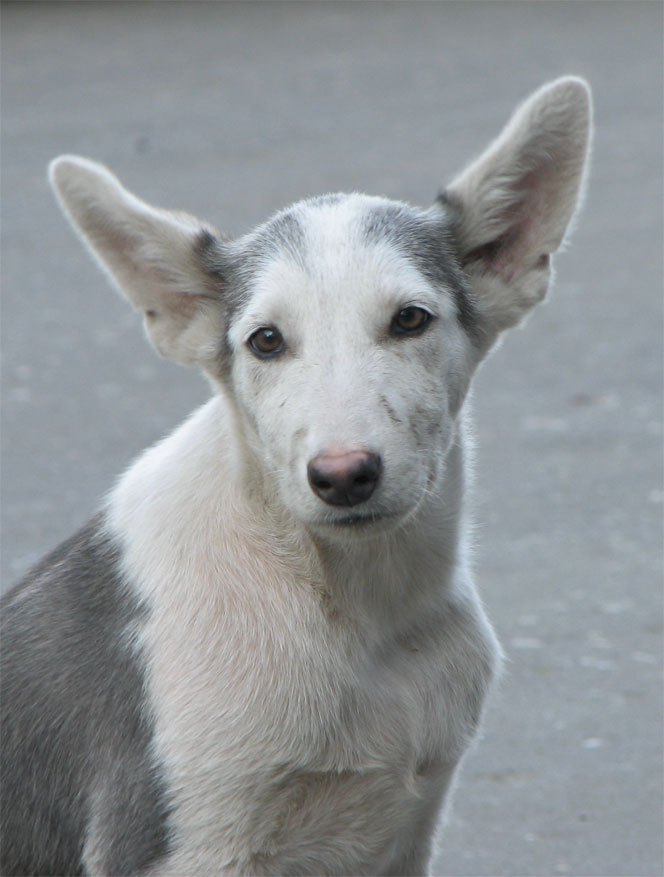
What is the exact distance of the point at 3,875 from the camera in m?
3.18

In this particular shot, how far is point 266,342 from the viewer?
3113mm

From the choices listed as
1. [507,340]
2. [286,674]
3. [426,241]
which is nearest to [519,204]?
[426,241]

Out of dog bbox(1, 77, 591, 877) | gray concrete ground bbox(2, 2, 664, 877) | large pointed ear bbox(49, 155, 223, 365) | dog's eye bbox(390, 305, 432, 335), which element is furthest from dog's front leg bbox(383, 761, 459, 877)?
large pointed ear bbox(49, 155, 223, 365)

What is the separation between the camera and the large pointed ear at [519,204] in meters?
3.24

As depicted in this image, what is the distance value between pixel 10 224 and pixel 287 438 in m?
6.93

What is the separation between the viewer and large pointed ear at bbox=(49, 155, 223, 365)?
10.6 feet

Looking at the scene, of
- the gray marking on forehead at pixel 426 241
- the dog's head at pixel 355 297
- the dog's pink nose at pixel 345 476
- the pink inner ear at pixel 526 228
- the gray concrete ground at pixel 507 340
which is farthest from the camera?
the gray concrete ground at pixel 507 340

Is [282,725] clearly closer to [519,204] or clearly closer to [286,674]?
[286,674]

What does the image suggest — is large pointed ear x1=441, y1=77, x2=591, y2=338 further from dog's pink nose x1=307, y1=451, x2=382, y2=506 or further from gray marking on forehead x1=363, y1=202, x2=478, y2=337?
dog's pink nose x1=307, y1=451, x2=382, y2=506

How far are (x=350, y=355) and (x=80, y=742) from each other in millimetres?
1001

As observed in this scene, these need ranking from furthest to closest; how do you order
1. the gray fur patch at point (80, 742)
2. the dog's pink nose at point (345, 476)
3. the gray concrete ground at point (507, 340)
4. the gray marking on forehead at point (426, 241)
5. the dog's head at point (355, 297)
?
the gray concrete ground at point (507, 340) < the gray marking on forehead at point (426, 241) < the gray fur patch at point (80, 742) < the dog's head at point (355, 297) < the dog's pink nose at point (345, 476)

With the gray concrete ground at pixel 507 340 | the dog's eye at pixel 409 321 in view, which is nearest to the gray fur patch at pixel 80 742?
the dog's eye at pixel 409 321

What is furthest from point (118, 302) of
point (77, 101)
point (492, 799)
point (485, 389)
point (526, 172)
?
point (526, 172)

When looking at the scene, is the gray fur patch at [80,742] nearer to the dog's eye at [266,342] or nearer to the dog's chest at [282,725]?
the dog's chest at [282,725]
